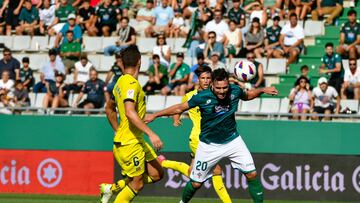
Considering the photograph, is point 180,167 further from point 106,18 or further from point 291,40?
point 106,18

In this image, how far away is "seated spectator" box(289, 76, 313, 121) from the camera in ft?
73.4

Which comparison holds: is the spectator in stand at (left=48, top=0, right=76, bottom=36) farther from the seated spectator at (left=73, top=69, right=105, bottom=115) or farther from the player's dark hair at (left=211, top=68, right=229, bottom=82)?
the player's dark hair at (left=211, top=68, right=229, bottom=82)

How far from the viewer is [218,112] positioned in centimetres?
1443

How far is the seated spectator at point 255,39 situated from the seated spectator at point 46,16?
617cm

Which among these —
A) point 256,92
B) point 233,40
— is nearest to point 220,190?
point 256,92

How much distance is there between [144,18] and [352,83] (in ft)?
21.6

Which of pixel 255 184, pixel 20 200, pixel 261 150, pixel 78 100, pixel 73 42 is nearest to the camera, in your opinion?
pixel 255 184

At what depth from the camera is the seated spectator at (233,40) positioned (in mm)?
24625

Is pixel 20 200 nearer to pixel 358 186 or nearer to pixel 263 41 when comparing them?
pixel 358 186

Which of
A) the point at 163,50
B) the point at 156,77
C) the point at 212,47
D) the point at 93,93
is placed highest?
the point at 212,47

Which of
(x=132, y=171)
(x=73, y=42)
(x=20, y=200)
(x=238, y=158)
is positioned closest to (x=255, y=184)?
(x=238, y=158)

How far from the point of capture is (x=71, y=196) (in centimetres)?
A: 2066

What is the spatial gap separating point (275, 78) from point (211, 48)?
5.42ft

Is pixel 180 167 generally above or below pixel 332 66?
below
